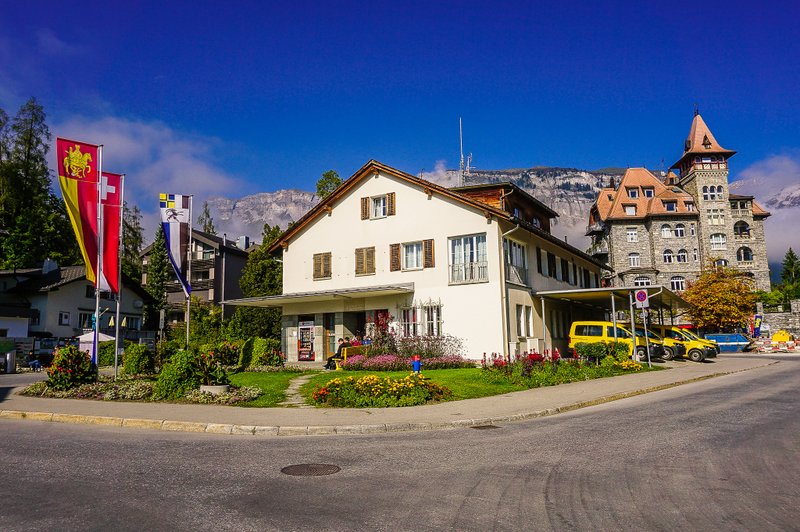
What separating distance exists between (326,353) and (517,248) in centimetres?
1187

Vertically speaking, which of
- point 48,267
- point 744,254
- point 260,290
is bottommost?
point 260,290

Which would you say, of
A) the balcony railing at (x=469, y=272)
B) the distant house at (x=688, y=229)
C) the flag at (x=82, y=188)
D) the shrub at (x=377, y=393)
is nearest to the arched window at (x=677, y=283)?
the distant house at (x=688, y=229)

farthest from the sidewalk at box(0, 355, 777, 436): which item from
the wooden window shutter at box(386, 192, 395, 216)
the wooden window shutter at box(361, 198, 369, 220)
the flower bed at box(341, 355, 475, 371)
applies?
the wooden window shutter at box(361, 198, 369, 220)

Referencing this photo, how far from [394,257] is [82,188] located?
16127 millimetres

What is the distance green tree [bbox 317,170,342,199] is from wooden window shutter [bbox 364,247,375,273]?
1812 centimetres

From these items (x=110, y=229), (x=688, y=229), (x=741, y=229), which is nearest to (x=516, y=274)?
(x=110, y=229)

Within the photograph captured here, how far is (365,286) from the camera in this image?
1201 inches

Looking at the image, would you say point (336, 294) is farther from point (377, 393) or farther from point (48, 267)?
point (48, 267)

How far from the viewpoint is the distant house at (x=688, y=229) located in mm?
69625

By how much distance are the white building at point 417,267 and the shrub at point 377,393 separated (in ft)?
41.9

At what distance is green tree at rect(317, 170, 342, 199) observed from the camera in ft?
157

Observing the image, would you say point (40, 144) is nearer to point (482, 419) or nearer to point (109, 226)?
point (109, 226)

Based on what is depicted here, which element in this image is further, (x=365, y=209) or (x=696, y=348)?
(x=365, y=209)

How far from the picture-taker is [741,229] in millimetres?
72125
